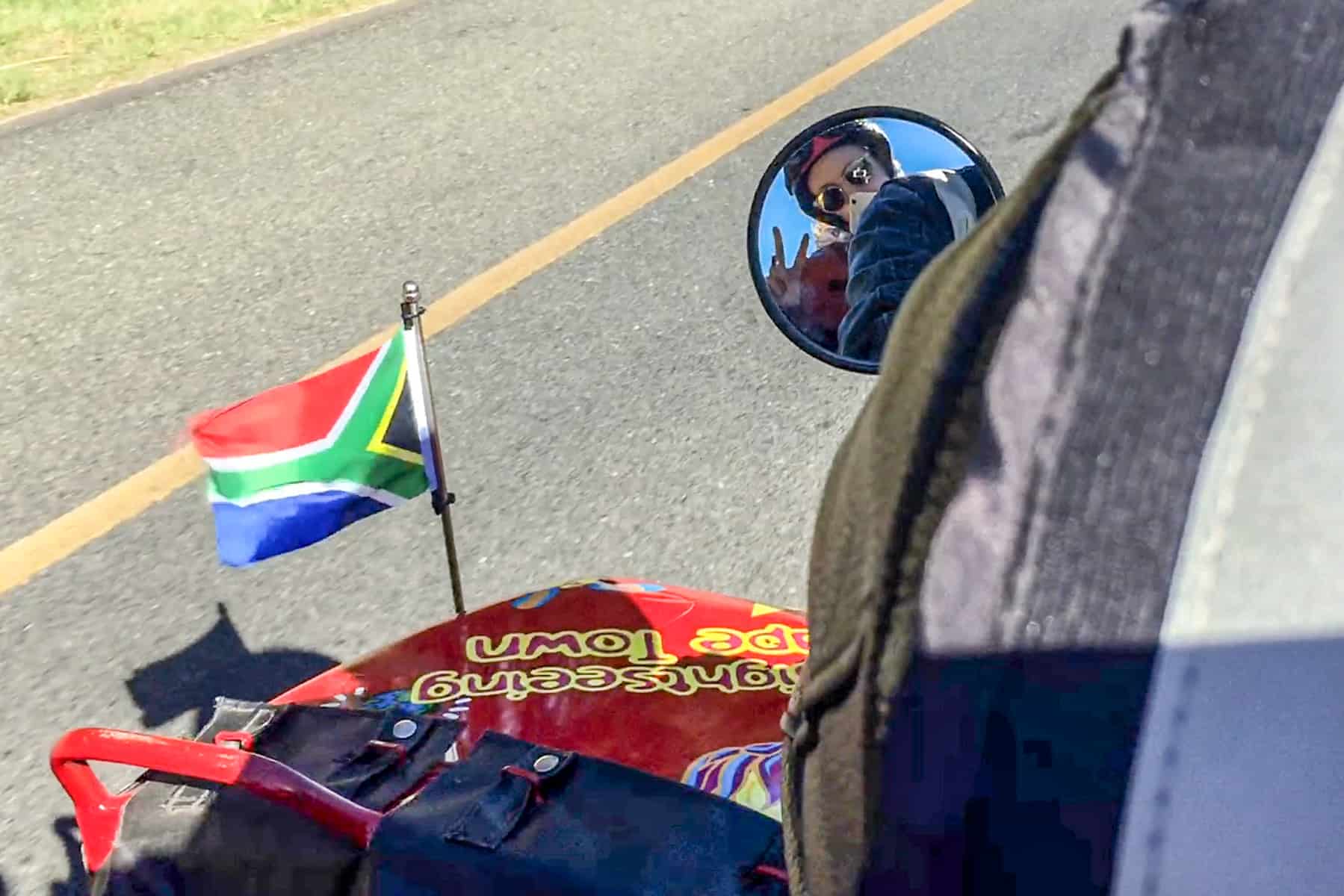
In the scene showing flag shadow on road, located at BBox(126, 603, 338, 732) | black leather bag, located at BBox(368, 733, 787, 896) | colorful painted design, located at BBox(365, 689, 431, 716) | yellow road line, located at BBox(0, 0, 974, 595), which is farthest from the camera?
yellow road line, located at BBox(0, 0, 974, 595)

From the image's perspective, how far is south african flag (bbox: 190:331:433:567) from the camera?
6.95ft

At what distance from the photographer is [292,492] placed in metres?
2.14

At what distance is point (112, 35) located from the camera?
25.2 ft

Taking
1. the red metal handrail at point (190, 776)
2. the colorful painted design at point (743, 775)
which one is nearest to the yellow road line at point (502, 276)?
the red metal handrail at point (190, 776)

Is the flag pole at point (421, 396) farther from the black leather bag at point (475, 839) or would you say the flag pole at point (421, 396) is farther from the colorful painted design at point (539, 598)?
the black leather bag at point (475, 839)

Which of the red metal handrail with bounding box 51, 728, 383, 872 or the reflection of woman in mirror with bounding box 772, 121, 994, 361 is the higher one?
the reflection of woman in mirror with bounding box 772, 121, 994, 361

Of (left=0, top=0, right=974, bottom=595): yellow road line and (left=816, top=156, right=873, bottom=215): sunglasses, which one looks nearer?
(left=816, top=156, right=873, bottom=215): sunglasses

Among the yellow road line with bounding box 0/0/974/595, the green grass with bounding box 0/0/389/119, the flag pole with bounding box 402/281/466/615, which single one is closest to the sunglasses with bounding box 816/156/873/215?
the flag pole with bounding box 402/281/466/615

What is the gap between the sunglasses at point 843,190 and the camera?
1799mm

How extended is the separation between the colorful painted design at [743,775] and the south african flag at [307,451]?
2.34 ft

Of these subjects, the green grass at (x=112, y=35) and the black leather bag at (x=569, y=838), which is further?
the green grass at (x=112, y=35)

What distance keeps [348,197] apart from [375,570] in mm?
2587

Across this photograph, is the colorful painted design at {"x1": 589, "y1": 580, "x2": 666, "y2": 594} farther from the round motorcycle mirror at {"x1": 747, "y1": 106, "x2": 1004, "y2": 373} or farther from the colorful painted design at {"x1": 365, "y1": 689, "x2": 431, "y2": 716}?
the round motorcycle mirror at {"x1": 747, "y1": 106, "x2": 1004, "y2": 373}

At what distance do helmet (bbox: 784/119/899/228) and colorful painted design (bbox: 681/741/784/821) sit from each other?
666mm
